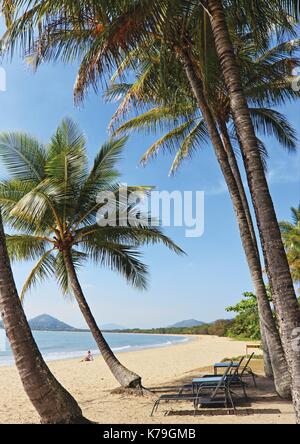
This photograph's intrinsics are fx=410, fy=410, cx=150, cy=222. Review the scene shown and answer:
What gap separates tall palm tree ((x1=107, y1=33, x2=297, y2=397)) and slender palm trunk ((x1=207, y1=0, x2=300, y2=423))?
3469mm

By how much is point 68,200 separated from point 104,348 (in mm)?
3942

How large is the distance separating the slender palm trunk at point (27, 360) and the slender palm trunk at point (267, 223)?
296cm

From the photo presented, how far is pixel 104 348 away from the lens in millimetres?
10312

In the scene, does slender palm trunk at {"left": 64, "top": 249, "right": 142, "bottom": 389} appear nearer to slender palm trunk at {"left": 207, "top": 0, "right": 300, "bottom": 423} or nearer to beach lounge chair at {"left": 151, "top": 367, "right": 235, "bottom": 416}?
beach lounge chair at {"left": 151, "top": 367, "right": 235, "bottom": 416}

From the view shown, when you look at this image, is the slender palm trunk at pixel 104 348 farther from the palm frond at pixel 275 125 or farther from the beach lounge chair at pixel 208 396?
the palm frond at pixel 275 125

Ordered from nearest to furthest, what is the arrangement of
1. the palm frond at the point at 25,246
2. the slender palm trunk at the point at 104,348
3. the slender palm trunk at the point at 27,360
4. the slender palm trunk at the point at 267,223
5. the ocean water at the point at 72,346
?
the slender palm trunk at the point at 267,223 → the slender palm trunk at the point at 27,360 → the slender palm trunk at the point at 104,348 → the palm frond at the point at 25,246 → the ocean water at the point at 72,346

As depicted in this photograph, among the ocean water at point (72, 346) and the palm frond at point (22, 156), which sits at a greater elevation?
the palm frond at point (22, 156)

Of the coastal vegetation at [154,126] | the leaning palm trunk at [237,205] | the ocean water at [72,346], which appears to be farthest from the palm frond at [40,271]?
the ocean water at [72,346]

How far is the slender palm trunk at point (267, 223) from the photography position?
469cm

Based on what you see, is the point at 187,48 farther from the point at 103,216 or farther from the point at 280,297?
the point at 280,297

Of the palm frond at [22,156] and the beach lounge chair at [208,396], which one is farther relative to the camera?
the palm frond at [22,156]
